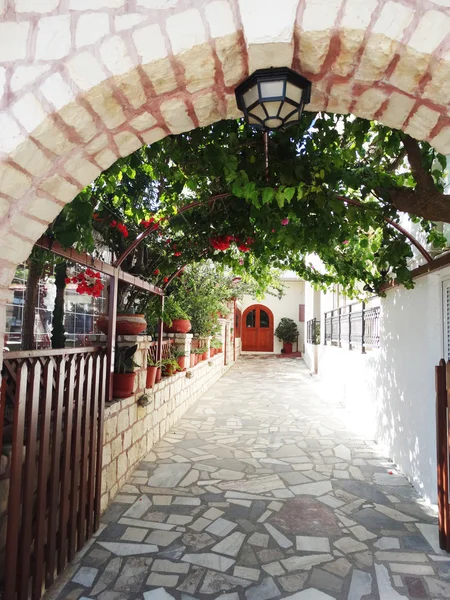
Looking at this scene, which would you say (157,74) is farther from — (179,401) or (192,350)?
(192,350)

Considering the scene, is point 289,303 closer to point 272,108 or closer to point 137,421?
point 137,421

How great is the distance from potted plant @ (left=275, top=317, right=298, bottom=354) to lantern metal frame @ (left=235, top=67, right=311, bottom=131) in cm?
1727

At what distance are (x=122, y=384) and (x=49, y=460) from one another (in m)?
1.48

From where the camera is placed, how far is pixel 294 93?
1653 millimetres

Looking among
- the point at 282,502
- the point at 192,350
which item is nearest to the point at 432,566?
the point at 282,502

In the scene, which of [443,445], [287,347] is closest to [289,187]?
[443,445]

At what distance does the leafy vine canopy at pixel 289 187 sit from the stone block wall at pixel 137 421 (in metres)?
1.48

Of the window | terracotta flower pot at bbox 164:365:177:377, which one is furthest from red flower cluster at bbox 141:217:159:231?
the window

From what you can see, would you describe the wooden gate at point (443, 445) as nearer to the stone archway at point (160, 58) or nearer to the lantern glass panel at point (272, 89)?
the stone archway at point (160, 58)

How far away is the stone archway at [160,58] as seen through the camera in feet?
4.66

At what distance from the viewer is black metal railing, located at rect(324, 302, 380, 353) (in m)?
5.49

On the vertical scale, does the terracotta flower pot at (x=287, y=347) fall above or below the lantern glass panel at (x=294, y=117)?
below

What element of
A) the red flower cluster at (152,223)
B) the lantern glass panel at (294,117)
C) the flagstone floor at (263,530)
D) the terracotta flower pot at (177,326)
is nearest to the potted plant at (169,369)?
the terracotta flower pot at (177,326)

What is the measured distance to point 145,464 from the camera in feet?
13.7
